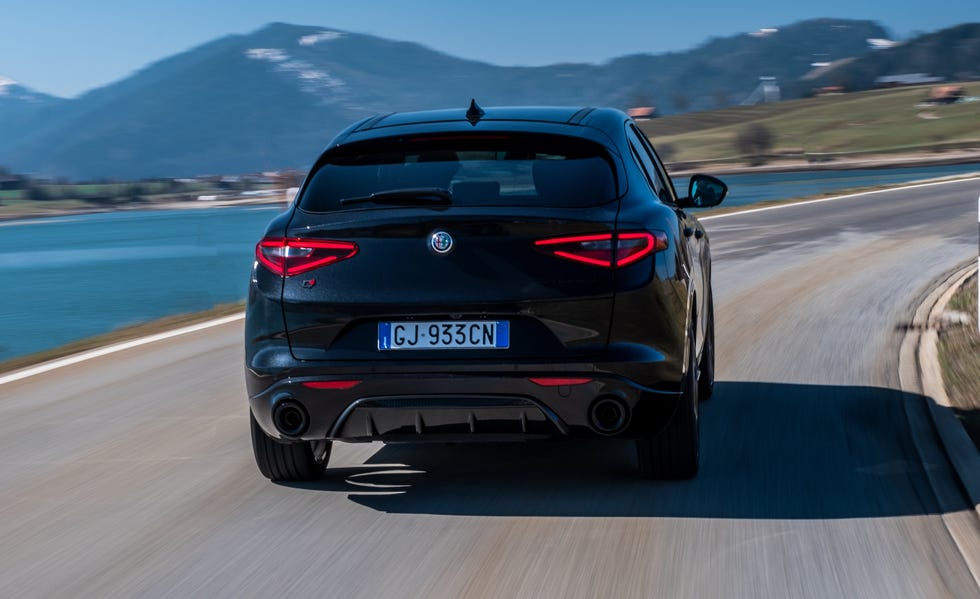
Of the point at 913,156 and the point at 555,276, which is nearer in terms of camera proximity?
the point at 555,276

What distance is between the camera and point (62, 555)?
450 cm

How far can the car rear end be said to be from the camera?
15.3ft

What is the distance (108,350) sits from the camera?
1062cm

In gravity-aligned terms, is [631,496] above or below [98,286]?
above

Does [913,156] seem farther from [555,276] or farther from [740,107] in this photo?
[555,276]

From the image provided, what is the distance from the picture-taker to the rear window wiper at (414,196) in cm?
481

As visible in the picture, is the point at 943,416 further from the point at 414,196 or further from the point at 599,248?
the point at 414,196

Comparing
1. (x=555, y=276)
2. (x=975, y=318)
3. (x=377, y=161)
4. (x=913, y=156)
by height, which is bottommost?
(x=913, y=156)

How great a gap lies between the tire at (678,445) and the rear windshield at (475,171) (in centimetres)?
87

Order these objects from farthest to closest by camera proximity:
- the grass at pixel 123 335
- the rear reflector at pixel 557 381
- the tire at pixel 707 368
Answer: the grass at pixel 123 335 → the tire at pixel 707 368 → the rear reflector at pixel 557 381

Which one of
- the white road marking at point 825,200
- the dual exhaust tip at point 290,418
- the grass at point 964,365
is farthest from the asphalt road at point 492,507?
the white road marking at point 825,200

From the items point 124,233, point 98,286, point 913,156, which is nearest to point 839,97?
point 913,156

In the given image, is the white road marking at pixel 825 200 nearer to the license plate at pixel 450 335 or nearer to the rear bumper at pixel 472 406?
the rear bumper at pixel 472 406

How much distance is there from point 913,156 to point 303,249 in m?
113
